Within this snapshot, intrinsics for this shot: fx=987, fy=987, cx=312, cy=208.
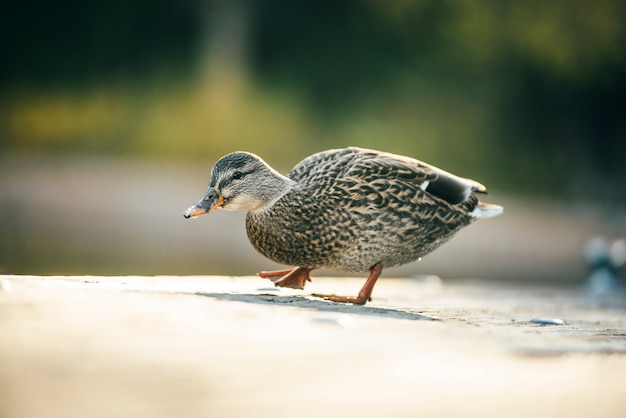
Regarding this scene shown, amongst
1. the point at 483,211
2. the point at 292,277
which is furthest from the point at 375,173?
the point at 483,211

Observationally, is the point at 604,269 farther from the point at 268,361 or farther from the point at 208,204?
the point at 268,361

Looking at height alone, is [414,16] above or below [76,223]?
above

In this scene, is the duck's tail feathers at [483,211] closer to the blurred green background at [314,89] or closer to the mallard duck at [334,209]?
the mallard duck at [334,209]

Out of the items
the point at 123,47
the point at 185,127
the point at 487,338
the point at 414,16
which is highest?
the point at 414,16

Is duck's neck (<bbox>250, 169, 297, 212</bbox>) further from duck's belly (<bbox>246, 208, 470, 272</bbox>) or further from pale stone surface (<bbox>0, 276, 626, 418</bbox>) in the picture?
pale stone surface (<bbox>0, 276, 626, 418</bbox>)

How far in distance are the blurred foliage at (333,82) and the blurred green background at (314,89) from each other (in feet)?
0.10

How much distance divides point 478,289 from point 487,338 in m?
2.98

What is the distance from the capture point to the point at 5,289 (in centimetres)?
273

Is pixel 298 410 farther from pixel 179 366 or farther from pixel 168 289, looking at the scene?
pixel 168 289

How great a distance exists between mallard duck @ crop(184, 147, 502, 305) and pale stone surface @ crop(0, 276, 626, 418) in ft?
2.37

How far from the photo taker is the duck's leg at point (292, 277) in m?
4.05

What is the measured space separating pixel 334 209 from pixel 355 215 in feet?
0.29

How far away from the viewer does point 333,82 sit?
17922 millimetres

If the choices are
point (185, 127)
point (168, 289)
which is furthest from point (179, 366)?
point (185, 127)
